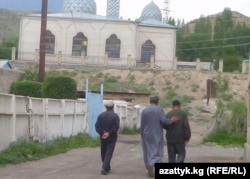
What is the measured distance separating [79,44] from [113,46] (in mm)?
3651

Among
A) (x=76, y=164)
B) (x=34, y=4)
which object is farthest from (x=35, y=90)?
(x=34, y=4)

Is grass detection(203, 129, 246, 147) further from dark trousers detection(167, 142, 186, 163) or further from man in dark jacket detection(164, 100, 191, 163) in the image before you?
man in dark jacket detection(164, 100, 191, 163)

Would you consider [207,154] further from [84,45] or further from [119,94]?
[84,45]

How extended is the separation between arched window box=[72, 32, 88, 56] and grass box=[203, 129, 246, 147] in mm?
39540

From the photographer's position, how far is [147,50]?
69312 millimetres

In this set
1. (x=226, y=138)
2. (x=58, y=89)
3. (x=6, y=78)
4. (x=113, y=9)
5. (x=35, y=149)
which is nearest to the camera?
(x=35, y=149)

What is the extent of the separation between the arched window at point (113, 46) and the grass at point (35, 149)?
44.4m

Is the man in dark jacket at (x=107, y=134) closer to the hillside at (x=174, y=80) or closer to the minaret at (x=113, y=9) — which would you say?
the hillside at (x=174, y=80)

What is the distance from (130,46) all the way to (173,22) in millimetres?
44422

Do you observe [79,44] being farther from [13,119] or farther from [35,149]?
[13,119]

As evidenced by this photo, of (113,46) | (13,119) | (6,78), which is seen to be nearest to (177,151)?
(13,119)

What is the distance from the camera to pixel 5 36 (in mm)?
109875

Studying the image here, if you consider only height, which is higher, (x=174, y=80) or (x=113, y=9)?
(x=113, y=9)

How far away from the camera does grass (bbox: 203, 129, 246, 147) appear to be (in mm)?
26941
